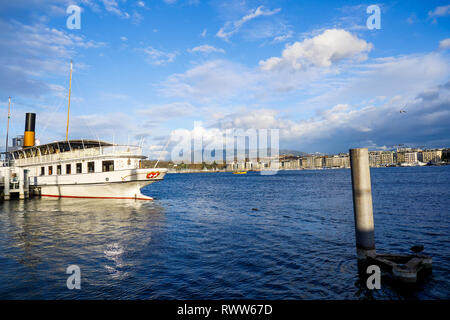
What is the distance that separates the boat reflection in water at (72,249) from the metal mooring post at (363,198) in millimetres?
8879

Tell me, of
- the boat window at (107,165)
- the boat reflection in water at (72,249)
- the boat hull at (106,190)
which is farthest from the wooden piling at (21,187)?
the boat reflection in water at (72,249)

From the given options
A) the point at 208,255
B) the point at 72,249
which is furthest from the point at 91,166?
the point at 208,255

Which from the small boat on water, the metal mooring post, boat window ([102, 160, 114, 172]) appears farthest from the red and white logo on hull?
the metal mooring post

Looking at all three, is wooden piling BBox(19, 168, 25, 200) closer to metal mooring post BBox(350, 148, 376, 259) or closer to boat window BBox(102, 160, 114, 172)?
boat window BBox(102, 160, 114, 172)

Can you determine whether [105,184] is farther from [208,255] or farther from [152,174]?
[208,255]

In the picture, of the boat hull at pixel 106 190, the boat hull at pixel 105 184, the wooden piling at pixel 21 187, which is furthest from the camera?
the wooden piling at pixel 21 187

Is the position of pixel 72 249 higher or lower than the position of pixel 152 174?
lower

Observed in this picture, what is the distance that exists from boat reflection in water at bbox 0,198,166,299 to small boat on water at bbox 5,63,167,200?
30.7ft

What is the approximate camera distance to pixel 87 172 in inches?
1414

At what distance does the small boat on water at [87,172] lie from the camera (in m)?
34.6

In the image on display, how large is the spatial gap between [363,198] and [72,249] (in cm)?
1437

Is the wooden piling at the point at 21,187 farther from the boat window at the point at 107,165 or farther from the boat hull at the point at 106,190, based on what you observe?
the boat window at the point at 107,165

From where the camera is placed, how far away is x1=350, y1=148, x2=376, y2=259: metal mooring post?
10328 mm

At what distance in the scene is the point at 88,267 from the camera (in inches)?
455
